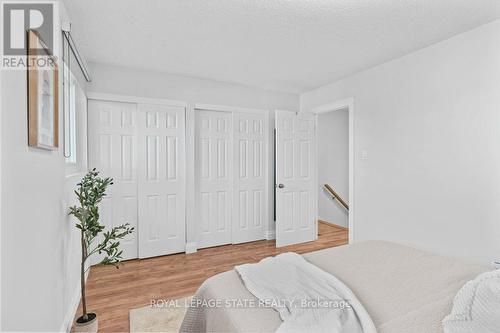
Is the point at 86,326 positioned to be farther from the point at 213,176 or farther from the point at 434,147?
the point at 434,147

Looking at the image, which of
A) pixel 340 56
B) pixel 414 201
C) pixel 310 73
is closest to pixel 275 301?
pixel 414 201

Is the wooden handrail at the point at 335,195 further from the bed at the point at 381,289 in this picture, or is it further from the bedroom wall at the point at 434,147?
the bed at the point at 381,289

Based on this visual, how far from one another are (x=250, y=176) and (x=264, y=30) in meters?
2.22

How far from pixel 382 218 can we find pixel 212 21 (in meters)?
2.77

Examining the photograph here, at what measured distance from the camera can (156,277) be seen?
2910mm

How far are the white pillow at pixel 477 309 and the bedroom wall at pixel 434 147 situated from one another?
1398 millimetres

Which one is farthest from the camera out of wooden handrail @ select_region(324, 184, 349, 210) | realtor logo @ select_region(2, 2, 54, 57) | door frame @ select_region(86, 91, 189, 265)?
wooden handrail @ select_region(324, 184, 349, 210)

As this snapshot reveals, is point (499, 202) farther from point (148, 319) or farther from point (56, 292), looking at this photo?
point (56, 292)

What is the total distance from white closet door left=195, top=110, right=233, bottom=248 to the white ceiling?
814 millimetres

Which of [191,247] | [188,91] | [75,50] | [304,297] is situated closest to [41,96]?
[75,50]

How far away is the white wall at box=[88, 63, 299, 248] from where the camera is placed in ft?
10.8

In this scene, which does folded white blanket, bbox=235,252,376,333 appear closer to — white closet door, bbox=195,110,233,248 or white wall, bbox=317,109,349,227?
white closet door, bbox=195,110,233,248

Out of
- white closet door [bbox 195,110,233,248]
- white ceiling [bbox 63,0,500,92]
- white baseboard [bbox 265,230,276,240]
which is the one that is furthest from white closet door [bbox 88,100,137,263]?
white baseboard [bbox 265,230,276,240]

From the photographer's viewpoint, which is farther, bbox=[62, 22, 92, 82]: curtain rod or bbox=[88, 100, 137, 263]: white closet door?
bbox=[88, 100, 137, 263]: white closet door
